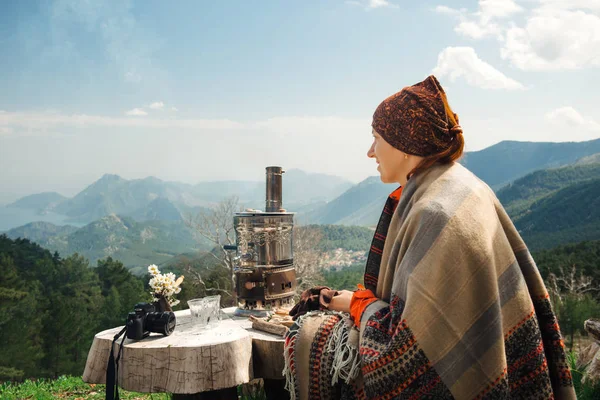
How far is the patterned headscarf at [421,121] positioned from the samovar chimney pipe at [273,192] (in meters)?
1.59

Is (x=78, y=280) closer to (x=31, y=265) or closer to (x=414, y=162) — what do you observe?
(x=31, y=265)

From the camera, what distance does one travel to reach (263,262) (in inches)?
137

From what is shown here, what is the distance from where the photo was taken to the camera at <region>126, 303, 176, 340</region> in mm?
2656

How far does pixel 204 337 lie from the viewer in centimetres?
270

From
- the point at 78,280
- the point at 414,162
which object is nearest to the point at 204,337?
the point at 414,162

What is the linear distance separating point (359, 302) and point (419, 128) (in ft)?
2.91

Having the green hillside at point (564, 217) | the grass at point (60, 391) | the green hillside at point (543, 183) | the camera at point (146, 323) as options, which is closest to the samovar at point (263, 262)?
the camera at point (146, 323)

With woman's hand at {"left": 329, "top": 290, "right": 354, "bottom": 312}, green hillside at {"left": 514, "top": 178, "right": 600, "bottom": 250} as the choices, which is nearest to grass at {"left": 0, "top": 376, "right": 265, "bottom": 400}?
woman's hand at {"left": 329, "top": 290, "right": 354, "bottom": 312}

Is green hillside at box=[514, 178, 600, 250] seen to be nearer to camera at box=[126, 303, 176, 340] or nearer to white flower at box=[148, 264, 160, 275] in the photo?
white flower at box=[148, 264, 160, 275]

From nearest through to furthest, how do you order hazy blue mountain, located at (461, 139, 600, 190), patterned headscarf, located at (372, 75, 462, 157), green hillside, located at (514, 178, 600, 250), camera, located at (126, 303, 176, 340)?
patterned headscarf, located at (372, 75, 462, 157) → camera, located at (126, 303, 176, 340) → green hillside, located at (514, 178, 600, 250) → hazy blue mountain, located at (461, 139, 600, 190)

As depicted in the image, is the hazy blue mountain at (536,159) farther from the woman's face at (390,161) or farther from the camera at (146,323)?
the camera at (146,323)

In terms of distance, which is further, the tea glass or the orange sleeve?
the tea glass

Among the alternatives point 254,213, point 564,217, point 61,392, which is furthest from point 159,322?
point 564,217

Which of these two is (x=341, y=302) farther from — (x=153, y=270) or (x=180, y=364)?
(x=153, y=270)
